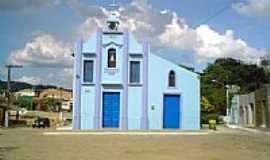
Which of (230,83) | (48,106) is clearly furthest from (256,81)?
(48,106)

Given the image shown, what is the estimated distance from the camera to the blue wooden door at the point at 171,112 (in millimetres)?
55812

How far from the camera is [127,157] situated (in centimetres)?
2141

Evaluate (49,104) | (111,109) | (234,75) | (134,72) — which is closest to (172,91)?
(134,72)

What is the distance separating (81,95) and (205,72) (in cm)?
6204

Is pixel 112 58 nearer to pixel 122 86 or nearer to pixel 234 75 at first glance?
pixel 122 86

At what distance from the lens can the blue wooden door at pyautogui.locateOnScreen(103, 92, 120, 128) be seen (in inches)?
2154

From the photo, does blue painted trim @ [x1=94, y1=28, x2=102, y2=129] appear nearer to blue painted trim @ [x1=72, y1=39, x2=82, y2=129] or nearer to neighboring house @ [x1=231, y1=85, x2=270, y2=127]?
blue painted trim @ [x1=72, y1=39, x2=82, y2=129]

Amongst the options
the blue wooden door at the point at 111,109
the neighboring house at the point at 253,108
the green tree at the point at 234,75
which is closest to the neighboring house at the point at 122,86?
the blue wooden door at the point at 111,109

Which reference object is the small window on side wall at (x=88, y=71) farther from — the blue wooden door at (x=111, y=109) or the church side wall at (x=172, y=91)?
the church side wall at (x=172, y=91)

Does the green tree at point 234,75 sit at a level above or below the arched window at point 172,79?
above

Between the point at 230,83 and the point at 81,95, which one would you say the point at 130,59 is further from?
the point at 230,83

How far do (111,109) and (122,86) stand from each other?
2.55m

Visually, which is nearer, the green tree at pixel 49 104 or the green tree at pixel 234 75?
the green tree at pixel 234 75

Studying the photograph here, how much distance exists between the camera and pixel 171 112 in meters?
56.0
